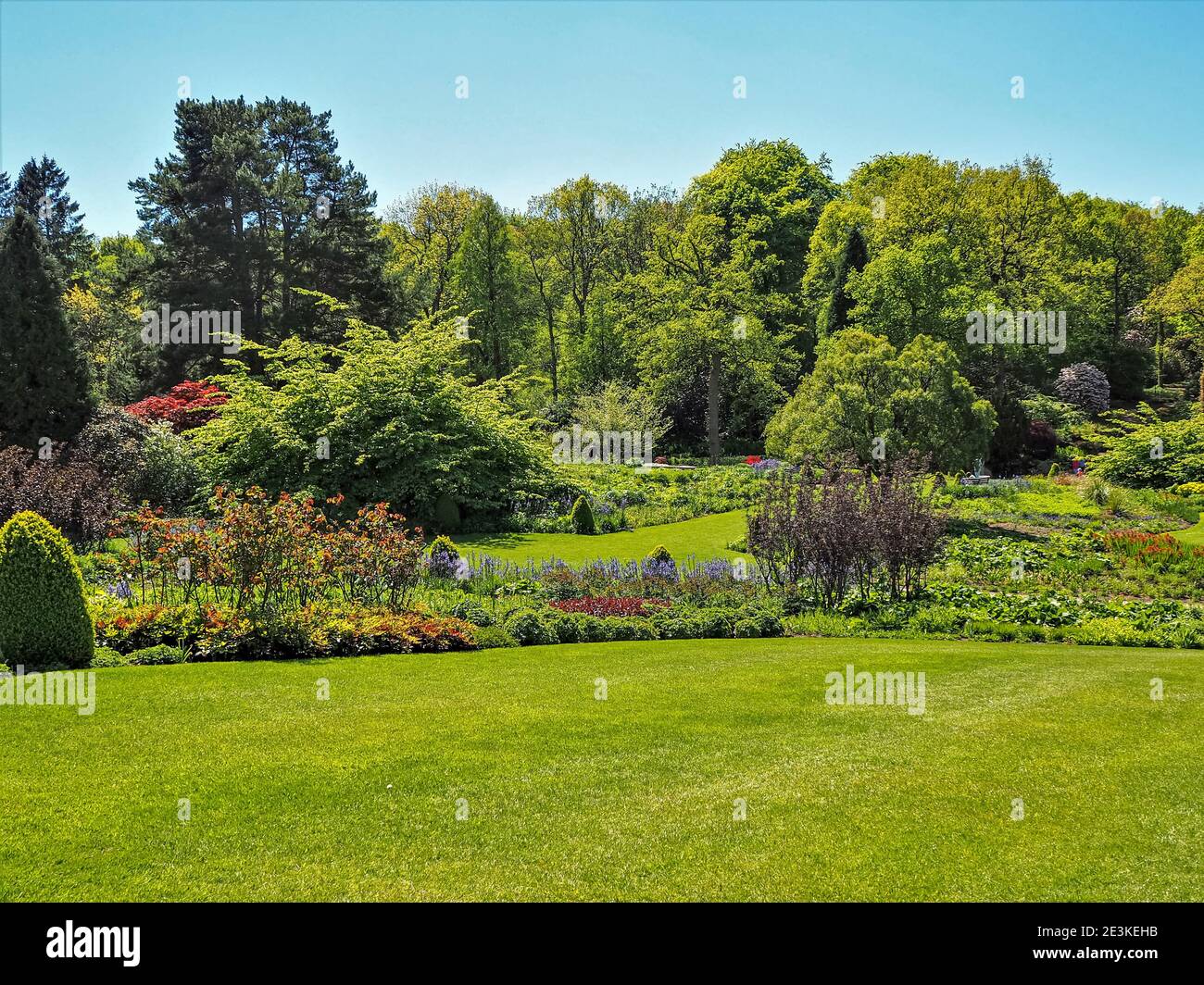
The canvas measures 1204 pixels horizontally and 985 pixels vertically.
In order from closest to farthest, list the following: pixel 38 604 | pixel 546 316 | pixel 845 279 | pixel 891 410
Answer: pixel 38 604
pixel 891 410
pixel 845 279
pixel 546 316

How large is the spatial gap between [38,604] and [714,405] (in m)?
31.7

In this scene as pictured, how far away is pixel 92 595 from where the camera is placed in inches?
448

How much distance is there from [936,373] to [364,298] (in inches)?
982

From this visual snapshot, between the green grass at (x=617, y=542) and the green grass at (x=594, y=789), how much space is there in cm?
871

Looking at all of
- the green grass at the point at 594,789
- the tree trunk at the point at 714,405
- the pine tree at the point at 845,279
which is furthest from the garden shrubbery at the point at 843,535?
the pine tree at the point at 845,279

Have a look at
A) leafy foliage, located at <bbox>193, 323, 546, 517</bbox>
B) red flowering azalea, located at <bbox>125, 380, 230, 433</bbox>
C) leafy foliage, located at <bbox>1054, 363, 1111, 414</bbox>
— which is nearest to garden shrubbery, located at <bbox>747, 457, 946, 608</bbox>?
leafy foliage, located at <bbox>193, 323, 546, 517</bbox>

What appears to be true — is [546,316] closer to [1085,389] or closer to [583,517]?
[1085,389]

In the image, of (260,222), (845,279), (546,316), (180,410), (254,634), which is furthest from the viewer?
(546,316)

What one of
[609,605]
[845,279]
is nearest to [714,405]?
[845,279]

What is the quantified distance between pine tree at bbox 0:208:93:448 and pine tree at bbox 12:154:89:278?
3498 cm

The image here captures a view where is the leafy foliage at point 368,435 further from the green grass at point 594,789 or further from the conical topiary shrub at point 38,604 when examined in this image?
the green grass at point 594,789

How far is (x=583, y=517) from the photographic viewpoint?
20719 mm

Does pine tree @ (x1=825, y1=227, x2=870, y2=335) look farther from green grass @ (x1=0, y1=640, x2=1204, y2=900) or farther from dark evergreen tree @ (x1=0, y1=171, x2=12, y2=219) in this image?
dark evergreen tree @ (x1=0, y1=171, x2=12, y2=219)
